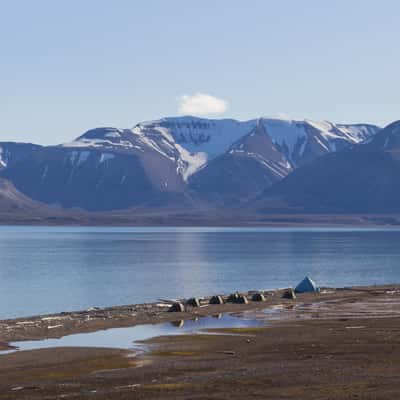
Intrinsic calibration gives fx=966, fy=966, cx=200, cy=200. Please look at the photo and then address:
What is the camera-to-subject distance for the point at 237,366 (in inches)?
1539

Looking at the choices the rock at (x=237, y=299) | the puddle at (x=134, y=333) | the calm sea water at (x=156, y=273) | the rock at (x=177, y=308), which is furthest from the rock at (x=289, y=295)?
the calm sea water at (x=156, y=273)

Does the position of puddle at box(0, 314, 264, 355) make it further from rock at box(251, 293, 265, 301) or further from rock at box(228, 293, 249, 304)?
rock at box(251, 293, 265, 301)

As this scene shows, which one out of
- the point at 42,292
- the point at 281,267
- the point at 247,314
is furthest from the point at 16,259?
the point at 247,314

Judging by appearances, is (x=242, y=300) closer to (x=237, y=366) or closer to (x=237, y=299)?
(x=237, y=299)

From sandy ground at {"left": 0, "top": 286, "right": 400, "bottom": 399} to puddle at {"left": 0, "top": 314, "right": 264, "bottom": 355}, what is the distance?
1.60m

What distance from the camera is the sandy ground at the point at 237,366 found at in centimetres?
3234

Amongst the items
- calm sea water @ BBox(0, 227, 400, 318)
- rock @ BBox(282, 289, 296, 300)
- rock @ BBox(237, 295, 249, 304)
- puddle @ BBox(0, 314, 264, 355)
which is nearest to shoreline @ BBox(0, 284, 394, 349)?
rock @ BBox(282, 289, 296, 300)

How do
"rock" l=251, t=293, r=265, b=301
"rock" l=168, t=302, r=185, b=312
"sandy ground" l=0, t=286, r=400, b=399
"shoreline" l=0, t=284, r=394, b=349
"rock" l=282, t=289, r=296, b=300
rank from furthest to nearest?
"rock" l=282, t=289, r=296, b=300 → "rock" l=251, t=293, r=265, b=301 → "rock" l=168, t=302, r=185, b=312 → "shoreline" l=0, t=284, r=394, b=349 → "sandy ground" l=0, t=286, r=400, b=399

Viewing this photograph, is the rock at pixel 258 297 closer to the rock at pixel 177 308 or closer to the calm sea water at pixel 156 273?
the rock at pixel 177 308

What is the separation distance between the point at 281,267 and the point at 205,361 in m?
102

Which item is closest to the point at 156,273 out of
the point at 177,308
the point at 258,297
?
the point at 258,297

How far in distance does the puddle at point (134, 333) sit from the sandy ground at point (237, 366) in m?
1.60

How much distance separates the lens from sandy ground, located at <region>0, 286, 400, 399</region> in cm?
3234

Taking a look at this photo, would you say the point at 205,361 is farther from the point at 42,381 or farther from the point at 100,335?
the point at 100,335
